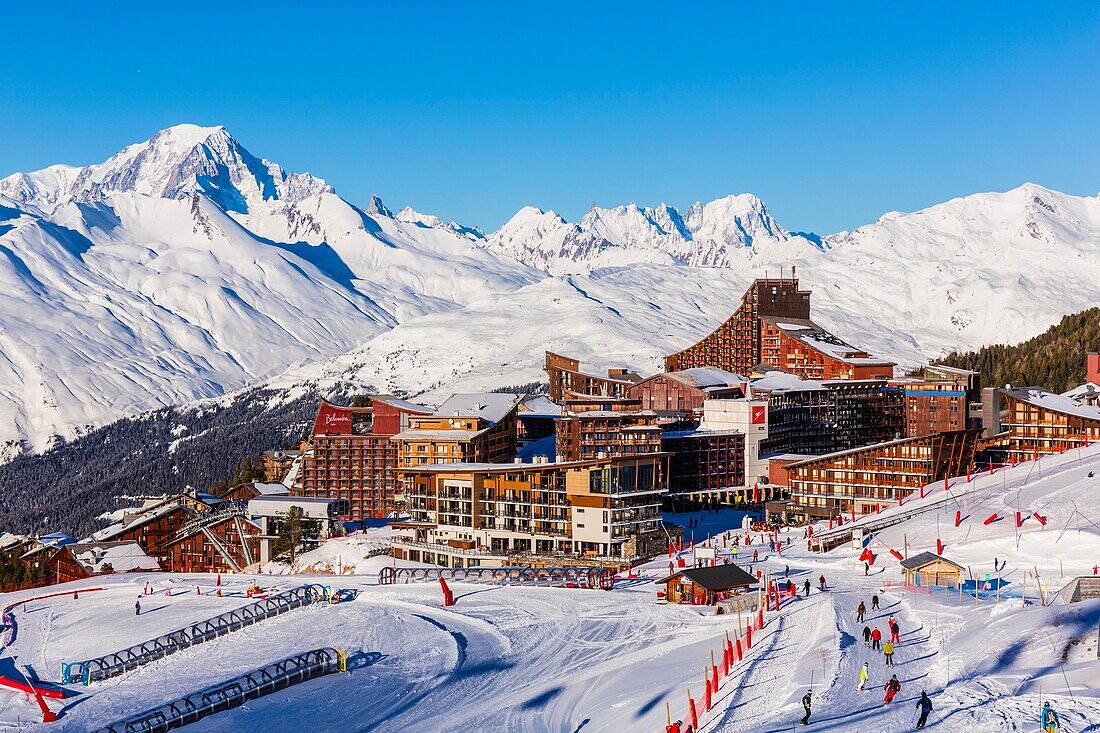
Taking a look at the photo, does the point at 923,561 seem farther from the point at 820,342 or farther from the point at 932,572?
the point at 820,342

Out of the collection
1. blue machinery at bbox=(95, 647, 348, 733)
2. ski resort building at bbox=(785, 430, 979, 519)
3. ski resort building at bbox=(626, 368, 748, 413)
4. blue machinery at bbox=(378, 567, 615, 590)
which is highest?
ski resort building at bbox=(626, 368, 748, 413)

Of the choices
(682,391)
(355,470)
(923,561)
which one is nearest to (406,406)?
(355,470)

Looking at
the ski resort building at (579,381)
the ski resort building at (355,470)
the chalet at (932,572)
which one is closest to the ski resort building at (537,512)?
the chalet at (932,572)

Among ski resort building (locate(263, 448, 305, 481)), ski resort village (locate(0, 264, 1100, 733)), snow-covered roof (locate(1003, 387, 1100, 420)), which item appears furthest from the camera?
ski resort building (locate(263, 448, 305, 481))

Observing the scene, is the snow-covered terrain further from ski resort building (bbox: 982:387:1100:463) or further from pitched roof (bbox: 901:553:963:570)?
ski resort building (bbox: 982:387:1100:463)

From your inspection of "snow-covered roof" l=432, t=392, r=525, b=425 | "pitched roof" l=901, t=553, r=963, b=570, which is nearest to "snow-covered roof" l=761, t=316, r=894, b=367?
"snow-covered roof" l=432, t=392, r=525, b=425

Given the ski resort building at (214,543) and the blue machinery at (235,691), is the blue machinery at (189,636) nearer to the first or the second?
the blue machinery at (235,691)
